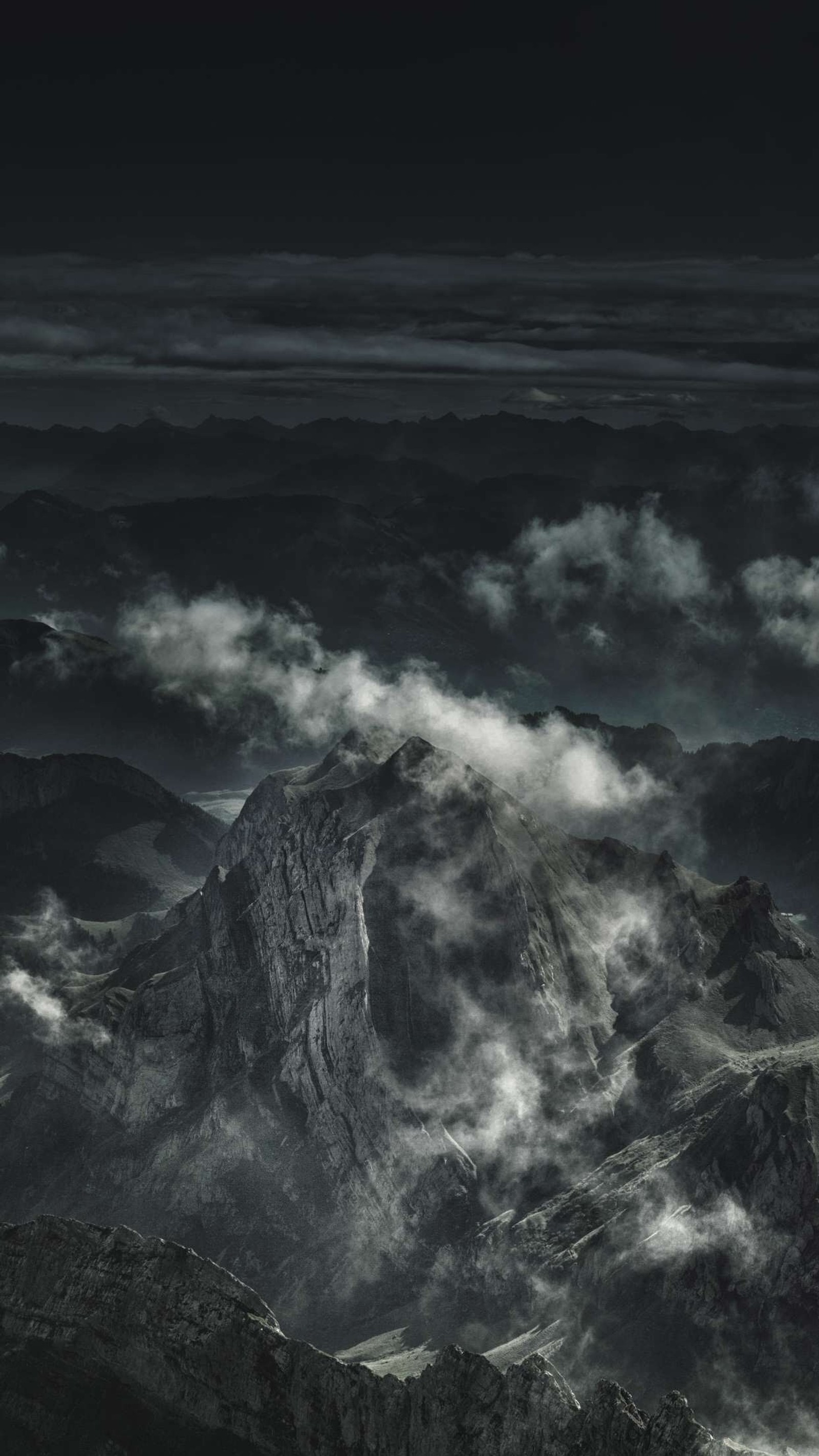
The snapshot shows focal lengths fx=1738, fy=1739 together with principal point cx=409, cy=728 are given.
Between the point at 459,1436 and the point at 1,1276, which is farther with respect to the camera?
the point at 1,1276

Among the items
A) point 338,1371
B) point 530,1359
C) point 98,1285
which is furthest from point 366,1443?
point 98,1285

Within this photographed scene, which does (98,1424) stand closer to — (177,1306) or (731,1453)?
(177,1306)

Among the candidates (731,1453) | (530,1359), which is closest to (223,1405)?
(530,1359)

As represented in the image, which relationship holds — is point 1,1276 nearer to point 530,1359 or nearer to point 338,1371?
point 338,1371

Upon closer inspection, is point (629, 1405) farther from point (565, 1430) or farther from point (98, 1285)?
point (98, 1285)

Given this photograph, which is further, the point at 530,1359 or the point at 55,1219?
the point at 55,1219
